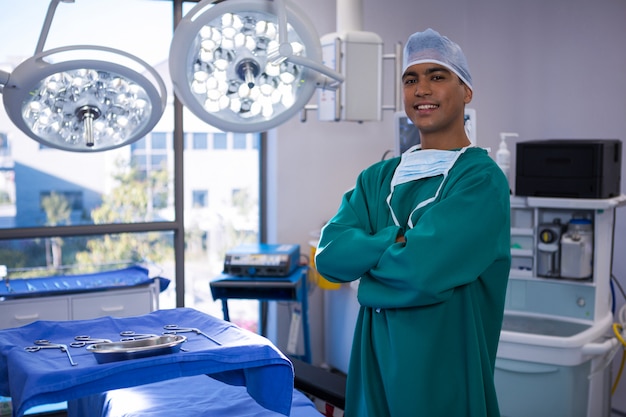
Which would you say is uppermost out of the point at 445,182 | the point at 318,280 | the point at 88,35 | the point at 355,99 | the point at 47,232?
the point at 88,35

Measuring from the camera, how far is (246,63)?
159 centimetres

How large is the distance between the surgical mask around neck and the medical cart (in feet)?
4.25

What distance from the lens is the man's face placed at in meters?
1.78

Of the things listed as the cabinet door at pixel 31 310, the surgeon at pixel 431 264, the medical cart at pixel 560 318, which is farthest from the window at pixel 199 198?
the surgeon at pixel 431 264

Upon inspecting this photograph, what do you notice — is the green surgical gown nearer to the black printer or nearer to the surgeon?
the surgeon

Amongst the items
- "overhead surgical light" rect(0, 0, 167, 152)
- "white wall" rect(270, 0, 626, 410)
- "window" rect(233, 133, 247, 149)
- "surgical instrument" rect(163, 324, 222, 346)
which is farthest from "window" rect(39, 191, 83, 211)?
"overhead surgical light" rect(0, 0, 167, 152)

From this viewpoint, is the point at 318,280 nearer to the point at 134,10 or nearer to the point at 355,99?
the point at 355,99

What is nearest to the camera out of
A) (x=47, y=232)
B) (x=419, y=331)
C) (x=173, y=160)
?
(x=419, y=331)

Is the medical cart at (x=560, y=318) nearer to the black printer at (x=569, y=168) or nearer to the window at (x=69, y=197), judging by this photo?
the black printer at (x=569, y=168)

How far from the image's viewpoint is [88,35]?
3893 mm

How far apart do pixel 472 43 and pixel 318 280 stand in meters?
1.68

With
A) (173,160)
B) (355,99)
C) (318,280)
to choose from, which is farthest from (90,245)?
(355,99)

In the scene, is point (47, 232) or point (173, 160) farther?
point (173, 160)

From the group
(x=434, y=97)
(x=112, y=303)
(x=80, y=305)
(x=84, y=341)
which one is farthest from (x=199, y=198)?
(x=434, y=97)
